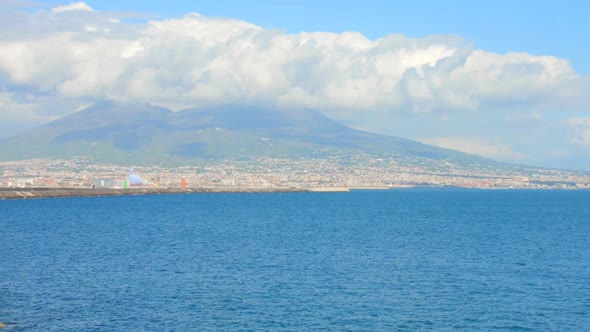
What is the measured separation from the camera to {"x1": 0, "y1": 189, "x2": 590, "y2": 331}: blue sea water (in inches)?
1355

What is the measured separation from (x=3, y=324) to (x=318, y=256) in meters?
27.7

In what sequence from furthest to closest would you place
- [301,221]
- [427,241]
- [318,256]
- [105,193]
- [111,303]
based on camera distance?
[105,193] < [301,221] < [427,241] < [318,256] < [111,303]

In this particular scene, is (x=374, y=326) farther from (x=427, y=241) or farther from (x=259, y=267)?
(x=427, y=241)

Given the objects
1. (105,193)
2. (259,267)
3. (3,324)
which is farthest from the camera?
(105,193)

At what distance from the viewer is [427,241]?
226 ft

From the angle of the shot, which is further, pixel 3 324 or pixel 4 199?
pixel 4 199

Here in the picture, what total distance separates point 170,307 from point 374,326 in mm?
10156

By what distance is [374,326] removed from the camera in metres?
33.5

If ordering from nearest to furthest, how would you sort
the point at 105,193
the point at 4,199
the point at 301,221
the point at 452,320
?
the point at 452,320 < the point at 301,221 < the point at 4,199 < the point at 105,193

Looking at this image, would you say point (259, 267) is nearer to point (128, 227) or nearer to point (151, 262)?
point (151, 262)

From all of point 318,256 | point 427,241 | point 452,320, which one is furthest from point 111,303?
point 427,241

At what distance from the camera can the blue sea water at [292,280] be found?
113 feet

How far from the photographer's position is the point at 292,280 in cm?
4453

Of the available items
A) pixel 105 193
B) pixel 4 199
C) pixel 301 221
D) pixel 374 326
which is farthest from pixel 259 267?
pixel 105 193
